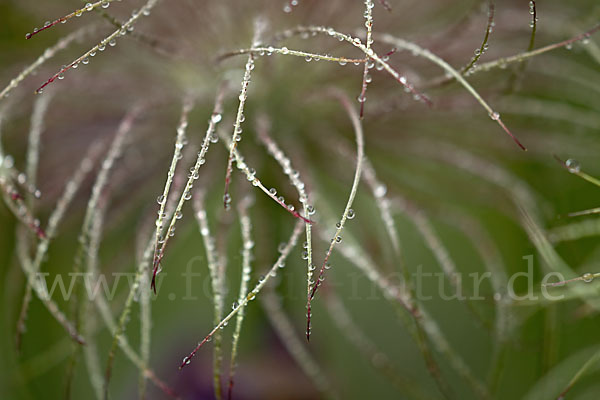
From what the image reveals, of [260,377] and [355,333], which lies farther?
[260,377]

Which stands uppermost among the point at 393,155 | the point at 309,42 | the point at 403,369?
the point at 309,42

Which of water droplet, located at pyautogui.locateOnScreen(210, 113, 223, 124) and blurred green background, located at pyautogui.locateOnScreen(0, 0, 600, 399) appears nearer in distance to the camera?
water droplet, located at pyautogui.locateOnScreen(210, 113, 223, 124)

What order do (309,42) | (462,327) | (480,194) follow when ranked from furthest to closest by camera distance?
1. (462,327)
2. (480,194)
3. (309,42)

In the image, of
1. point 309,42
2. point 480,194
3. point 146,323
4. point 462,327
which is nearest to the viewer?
point 146,323

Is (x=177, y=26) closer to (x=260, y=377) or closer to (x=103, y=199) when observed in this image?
(x=103, y=199)

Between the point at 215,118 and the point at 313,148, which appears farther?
the point at 313,148

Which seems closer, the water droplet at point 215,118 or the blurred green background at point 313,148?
the water droplet at point 215,118

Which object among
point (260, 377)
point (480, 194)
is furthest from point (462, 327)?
point (260, 377)

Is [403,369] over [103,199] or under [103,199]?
under
